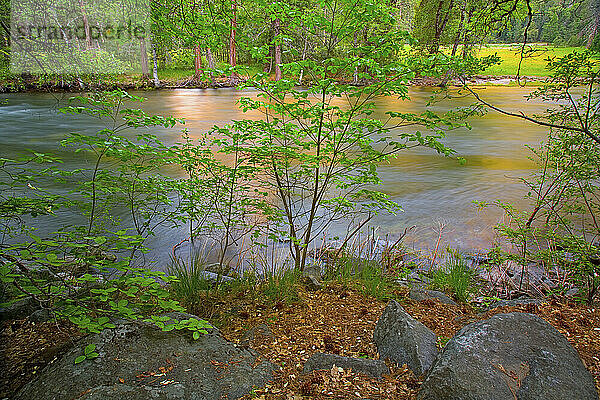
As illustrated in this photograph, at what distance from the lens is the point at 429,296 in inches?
157

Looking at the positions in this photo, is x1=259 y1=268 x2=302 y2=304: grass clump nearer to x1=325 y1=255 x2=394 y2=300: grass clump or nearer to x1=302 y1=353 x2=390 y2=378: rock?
x1=325 y1=255 x2=394 y2=300: grass clump

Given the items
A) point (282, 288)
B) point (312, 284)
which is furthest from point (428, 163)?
point (282, 288)

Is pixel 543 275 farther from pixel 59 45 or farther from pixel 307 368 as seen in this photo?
pixel 59 45

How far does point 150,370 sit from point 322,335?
1.37 meters

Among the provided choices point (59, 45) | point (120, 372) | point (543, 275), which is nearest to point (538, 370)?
point (120, 372)

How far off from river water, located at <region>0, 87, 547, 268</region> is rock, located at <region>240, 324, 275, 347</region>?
9.55 feet

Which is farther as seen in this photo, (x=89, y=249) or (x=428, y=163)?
(x=428, y=163)

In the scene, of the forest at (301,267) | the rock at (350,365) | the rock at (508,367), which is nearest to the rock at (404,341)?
the forest at (301,267)

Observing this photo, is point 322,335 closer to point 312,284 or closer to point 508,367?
point 312,284

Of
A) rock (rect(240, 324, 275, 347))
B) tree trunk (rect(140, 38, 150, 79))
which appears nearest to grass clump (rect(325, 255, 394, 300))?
rock (rect(240, 324, 275, 347))

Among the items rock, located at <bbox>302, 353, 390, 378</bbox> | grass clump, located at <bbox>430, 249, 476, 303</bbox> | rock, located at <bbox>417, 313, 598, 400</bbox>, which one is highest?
rock, located at <bbox>417, 313, 598, 400</bbox>

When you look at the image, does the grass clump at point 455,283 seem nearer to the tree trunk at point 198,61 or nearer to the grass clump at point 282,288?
the grass clump at point 282,288

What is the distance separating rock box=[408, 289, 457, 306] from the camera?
3.91 metres

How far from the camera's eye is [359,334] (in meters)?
2.95
